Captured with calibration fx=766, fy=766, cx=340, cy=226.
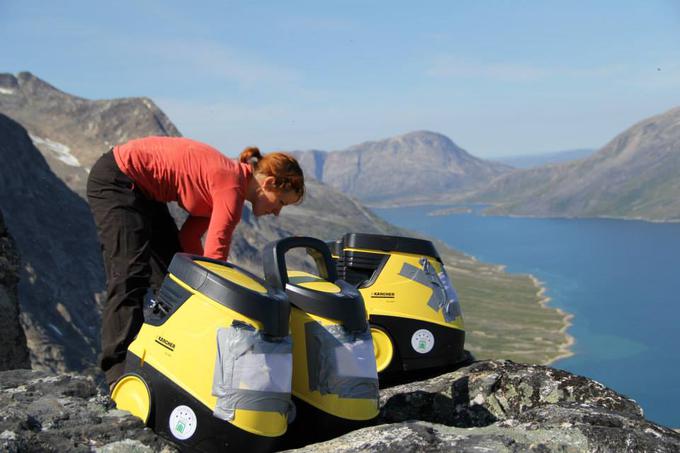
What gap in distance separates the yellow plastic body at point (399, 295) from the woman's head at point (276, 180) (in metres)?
1.55

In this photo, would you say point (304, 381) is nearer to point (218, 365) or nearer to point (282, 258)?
point (218, 365)

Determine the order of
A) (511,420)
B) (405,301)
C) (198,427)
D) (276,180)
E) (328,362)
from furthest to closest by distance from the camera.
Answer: (405,301) → (276,180) → (328,362) → (511,420) → (198,427)

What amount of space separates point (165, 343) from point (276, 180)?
1849mm

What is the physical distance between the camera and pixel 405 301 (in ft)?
25.7

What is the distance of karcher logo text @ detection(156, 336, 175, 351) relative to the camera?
17.7 feet

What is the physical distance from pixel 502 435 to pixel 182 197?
3.51 metres

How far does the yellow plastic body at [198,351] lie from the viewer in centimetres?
522

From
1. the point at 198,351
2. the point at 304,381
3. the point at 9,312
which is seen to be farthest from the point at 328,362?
the point at 9,312

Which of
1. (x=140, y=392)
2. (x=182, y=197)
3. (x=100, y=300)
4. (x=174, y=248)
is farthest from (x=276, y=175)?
(x=100, y=300)

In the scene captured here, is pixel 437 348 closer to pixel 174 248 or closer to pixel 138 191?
pixel 174 248

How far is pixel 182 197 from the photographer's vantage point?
22.7ft

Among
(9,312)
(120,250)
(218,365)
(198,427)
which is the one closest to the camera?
(218,365)

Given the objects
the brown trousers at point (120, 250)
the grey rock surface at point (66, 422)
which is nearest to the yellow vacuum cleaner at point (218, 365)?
the grey rock surface at point (66, 422)

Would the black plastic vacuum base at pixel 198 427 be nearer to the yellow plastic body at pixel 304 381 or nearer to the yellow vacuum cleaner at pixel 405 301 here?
the yellow plastic body at pixel 304 381
